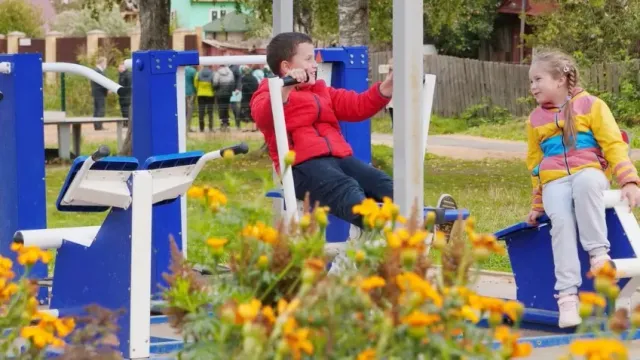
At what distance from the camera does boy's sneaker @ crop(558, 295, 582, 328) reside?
211 inches

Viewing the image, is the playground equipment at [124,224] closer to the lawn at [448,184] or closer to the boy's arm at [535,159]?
the lawn at [448,184]

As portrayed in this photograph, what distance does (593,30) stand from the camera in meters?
24.2

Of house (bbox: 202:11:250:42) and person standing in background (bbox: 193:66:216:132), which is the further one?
house (bbox: 202:11:250:42)

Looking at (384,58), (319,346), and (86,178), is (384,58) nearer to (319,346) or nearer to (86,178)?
(86,178)

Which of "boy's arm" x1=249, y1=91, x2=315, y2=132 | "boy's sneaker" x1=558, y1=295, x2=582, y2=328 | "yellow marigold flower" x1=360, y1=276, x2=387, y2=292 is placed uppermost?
"boy's arm" x1=249, y1=91, x2=315, y2=132

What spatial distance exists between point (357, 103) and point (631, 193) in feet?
3.92

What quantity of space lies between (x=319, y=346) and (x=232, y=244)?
0.53 m

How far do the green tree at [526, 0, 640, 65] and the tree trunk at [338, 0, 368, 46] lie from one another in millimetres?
8605

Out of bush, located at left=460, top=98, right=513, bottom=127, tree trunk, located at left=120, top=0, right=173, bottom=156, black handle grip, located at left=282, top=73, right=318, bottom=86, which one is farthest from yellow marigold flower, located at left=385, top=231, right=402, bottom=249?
bush, located at left=460, top=98, right=513, bottom=127

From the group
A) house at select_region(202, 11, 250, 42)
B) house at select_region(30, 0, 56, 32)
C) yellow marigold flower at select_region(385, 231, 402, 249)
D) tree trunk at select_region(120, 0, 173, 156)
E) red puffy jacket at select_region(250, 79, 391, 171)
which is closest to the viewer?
yellow marigold flower at select_region(385, 231, 402, 249)

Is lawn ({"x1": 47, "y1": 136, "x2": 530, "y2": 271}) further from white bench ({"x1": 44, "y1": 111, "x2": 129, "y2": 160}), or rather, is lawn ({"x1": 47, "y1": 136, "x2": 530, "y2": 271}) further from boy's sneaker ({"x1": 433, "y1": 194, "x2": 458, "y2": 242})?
boy's sneaker ({"x1": 433, "y1": 194, "x2": 458, "y2": 242})

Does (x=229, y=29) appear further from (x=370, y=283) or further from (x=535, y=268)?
(x=370, y=283)

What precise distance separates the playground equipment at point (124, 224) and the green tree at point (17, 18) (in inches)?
1852

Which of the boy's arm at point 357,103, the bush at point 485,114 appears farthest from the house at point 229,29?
the boy's arm at point 357,103
